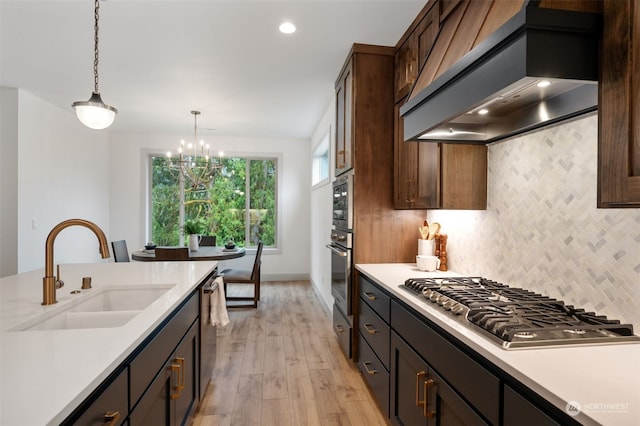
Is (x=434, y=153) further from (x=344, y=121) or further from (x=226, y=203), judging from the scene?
(x=226, y=203)

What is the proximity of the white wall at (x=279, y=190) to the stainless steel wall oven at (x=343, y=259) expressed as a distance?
326 centimetres

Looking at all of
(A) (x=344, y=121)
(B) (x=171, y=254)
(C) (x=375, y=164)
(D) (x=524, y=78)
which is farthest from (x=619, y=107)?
(B) (x=171, y=254)

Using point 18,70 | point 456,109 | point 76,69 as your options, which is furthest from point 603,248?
point 18,70

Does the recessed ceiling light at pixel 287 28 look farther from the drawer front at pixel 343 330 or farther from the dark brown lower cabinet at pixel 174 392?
the drawer front at pixel 343 330

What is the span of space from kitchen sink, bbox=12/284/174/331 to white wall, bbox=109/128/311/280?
4.53 meters

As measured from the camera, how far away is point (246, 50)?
2.96 meters

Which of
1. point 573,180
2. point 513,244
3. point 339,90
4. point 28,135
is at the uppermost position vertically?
point 339,90

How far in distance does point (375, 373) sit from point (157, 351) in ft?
4.85

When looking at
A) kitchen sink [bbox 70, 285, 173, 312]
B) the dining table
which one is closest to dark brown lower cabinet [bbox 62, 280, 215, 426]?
kitchen sink [bbox 70, 285, 173, 312]

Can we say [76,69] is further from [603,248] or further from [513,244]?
[603,248]

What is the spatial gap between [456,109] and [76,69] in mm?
3767

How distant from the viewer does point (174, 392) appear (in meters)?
1.56

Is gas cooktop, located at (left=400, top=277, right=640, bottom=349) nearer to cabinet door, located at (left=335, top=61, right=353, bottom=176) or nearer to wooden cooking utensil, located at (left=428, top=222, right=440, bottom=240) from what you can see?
wooden cooking utensil, located at (left=428, top=222, right=440, bottom=240)

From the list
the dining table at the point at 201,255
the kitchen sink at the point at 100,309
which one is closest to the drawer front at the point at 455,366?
the kitchen sink at the point at 100,309
